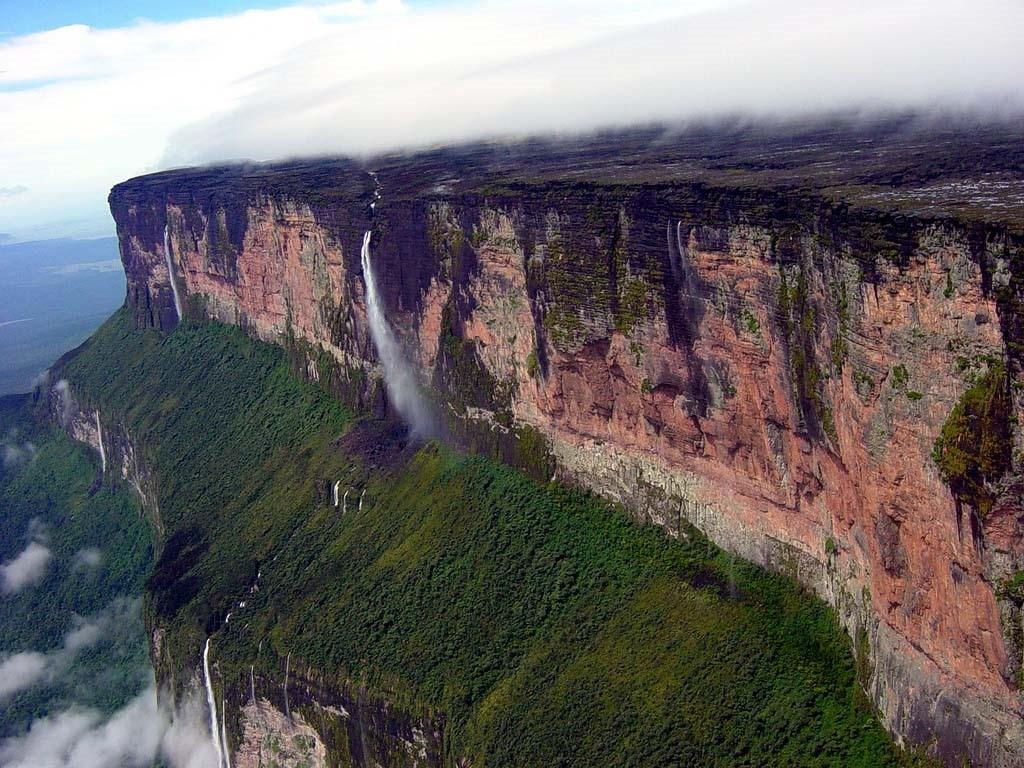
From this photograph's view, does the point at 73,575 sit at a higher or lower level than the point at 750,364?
lower

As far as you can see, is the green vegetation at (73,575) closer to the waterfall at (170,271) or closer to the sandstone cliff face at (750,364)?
the waterfall at (170,271)

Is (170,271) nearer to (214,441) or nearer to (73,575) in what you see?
(214,441)

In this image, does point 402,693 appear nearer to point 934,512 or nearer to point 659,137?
point 934,512

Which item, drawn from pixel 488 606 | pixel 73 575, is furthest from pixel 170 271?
pixel 488 606

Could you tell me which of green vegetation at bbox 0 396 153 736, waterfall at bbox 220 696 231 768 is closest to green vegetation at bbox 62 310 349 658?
waterfall at bbox 220 696 231 768

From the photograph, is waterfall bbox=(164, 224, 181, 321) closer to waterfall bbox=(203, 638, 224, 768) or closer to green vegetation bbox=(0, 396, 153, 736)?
green vegetation bbox=(0, 396, 153, 736)

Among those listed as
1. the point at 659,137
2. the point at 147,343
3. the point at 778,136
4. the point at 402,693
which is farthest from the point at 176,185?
Result: the point at 402,693

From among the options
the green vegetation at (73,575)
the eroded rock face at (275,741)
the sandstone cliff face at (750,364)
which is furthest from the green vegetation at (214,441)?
the eroded rock face at (275,741)
